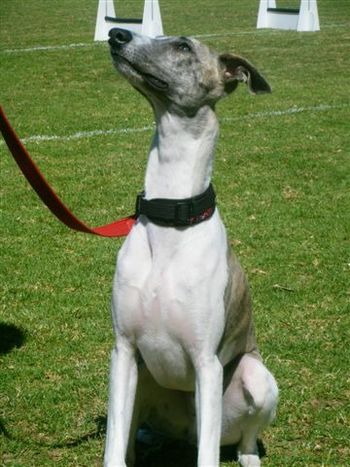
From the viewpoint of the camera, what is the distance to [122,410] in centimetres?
452

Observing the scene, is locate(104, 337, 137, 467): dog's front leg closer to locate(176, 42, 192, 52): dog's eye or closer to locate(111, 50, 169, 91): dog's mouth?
locate(111, 50, 169, 91): dog's mouth

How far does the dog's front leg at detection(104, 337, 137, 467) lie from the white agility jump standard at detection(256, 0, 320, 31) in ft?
63.0

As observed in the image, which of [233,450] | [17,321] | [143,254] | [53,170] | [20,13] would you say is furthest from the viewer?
[20,13]

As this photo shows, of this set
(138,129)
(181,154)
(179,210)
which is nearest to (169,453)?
(179,210)

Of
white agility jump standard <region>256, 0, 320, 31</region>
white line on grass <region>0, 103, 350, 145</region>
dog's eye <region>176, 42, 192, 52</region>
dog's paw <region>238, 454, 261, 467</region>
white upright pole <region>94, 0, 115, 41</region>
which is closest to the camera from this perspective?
dog's eye <region>176, 42, 192, 52</region>

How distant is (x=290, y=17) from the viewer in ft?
76.3

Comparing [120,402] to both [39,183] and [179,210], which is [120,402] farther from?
[39,183]

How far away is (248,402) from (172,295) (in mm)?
810

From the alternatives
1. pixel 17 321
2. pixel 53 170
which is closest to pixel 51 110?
pixel 53 170

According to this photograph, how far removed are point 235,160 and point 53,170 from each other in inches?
82.8

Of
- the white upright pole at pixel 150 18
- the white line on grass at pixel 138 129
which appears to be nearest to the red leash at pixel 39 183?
the white line on grass at pixel 138 129

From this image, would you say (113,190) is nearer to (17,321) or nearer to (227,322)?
(17,321)

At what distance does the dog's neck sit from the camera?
173 inches

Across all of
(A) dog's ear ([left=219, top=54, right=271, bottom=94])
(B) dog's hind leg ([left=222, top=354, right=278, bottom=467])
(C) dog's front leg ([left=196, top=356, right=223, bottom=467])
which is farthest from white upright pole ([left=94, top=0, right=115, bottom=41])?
(C) dog's front leg ([left=196, top=356, right=223, bottom=467])
